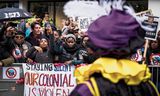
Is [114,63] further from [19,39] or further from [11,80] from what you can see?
[19,39]

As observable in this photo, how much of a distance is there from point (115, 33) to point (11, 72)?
6.61 m

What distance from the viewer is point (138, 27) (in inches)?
122

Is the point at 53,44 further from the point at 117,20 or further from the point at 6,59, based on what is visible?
the point at 117,20

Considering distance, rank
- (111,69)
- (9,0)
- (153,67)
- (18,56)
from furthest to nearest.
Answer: (9,0)
(18,56)
(153,67)
(111,69)

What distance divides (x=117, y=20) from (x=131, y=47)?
0.19 metres

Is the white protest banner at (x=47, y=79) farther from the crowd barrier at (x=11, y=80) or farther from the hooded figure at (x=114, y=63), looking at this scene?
the hooded figure at (x=114, y=63)

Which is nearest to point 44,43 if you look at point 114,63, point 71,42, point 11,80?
point 71,42

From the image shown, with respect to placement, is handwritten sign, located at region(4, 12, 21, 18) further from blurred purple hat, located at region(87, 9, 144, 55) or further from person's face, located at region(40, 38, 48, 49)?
blurred purple hat, located at region(87, 9, 144, 55)

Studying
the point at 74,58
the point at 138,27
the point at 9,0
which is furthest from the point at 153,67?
the point at 9,0

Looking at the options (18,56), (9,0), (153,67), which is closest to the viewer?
(153,67)

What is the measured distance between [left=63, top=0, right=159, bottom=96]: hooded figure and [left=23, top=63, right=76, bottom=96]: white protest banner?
20.0 feet

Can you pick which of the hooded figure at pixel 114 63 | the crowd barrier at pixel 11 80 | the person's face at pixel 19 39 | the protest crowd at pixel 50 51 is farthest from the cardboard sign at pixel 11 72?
the hooded figure at pixel 114 63

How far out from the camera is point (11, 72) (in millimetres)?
9398

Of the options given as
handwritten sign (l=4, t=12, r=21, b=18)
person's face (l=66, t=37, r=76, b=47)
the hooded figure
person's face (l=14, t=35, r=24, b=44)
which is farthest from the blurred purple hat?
handwritten sign (l=4, t=12, r=21, b=18)
